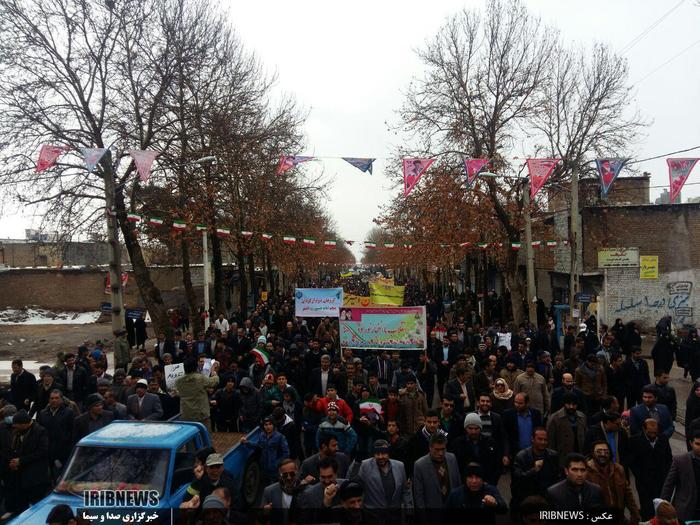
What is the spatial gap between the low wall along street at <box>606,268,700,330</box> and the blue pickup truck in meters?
21.9

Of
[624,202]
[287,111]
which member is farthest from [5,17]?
[624,202]

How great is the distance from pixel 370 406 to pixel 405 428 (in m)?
0.65

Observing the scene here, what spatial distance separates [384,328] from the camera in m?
13.2

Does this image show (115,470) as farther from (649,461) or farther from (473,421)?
(649,461)

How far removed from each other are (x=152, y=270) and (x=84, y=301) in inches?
196

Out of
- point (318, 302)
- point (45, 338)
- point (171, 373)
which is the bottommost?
point (45, 338)

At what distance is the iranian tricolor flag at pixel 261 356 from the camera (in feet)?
39.0

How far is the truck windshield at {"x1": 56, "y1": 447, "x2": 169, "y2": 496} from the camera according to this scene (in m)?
6.13

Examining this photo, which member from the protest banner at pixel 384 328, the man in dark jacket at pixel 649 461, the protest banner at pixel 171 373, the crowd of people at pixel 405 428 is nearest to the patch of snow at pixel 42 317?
the crowd of people at pixel 405 428

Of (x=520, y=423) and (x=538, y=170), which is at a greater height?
(x=538, y=170)
